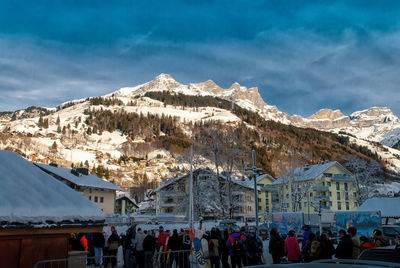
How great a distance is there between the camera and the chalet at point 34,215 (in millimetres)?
5105

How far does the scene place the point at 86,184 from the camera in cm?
5069

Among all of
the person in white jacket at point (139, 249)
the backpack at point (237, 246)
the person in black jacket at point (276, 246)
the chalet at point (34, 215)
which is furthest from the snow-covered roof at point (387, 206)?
the chalet at point (34, 215)

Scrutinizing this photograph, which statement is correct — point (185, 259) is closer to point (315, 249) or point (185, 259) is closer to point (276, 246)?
point (276, 246)

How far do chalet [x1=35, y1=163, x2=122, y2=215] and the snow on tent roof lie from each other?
44681mm

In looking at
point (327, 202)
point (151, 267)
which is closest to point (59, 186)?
point (151, 267)

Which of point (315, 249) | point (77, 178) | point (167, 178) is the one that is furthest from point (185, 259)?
point (77, 178)

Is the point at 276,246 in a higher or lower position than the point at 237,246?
higher

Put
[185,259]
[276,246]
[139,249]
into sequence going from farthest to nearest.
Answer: [139,249], [185,259], [276,246]

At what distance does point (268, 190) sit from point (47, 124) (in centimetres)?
14595

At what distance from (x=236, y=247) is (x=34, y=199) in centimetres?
795

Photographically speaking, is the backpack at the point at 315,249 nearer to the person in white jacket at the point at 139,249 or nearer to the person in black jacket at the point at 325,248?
the person in black jacket at the point at 325,248

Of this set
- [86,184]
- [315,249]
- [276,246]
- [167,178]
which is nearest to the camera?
[315,249]

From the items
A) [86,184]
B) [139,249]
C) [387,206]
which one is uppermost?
[86,184]

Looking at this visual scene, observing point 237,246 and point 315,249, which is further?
point 237,246
